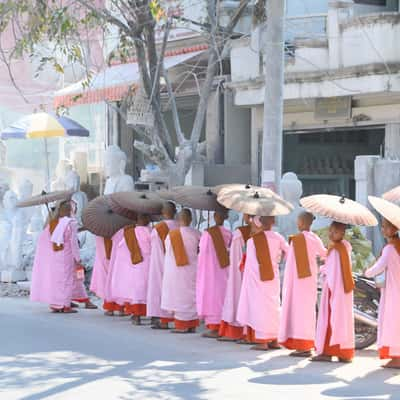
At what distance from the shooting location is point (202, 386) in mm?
7844

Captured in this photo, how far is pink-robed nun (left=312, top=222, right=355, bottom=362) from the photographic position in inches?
354

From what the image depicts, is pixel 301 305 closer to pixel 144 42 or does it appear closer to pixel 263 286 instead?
pixel 263 286

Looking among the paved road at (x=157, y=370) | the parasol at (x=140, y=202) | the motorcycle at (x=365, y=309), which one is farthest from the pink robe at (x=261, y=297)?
the parasol at (x=140, y=202)

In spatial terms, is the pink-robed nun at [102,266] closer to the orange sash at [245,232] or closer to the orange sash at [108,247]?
the orange sash at [108,247]

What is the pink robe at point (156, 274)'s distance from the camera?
11.3 metres

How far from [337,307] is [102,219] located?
14.2 ft

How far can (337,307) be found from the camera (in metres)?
9.01

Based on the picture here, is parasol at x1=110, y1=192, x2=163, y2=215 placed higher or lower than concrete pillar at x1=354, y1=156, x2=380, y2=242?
lower

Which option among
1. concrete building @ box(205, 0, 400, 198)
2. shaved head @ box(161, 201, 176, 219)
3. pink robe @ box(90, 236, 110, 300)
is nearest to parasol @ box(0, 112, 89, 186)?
concrete building @ box(205, 0, 400, 198)

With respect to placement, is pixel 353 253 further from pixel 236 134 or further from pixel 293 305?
pixel 236 134

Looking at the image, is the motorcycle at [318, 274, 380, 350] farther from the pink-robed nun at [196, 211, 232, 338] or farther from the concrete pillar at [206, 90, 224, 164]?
the concrete pillar at [206, 90, 224, 164]

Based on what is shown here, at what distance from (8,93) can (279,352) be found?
64.8ft

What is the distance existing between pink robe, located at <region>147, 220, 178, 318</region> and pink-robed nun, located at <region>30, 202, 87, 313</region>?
5.37 feet

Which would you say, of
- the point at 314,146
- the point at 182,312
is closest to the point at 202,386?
the point at 182,312
